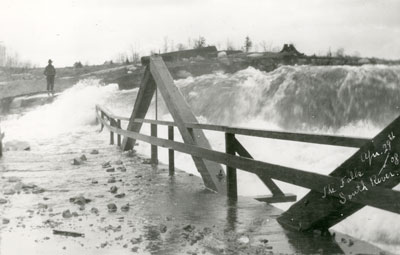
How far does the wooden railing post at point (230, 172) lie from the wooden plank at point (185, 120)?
16.3 inches

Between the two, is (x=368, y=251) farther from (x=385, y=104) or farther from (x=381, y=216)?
(x=385, y=104)

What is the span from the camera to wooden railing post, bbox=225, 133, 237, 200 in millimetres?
6098

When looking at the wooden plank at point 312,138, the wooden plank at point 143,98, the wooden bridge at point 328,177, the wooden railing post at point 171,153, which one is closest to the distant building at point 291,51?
the wooden plank at point 143,98

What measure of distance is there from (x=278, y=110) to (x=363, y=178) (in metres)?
18.5

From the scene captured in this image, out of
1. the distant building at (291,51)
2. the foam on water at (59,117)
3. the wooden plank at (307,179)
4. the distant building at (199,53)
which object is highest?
the distant building at (199,53)

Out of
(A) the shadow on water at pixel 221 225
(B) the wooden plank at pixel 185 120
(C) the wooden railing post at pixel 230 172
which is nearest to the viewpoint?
(A) the shadow on water at pixel 221 225

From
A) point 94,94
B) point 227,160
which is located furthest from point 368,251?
point 94,94

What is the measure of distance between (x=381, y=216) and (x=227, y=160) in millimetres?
5283

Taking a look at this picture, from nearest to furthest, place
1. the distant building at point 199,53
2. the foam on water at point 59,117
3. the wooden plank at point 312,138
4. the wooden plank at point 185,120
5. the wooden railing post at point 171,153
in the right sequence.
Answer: the wooden plank at point 312,138, the wooden plank at point 185,120, the wooden railing post at point 171,153, the foam on water at point 59,117, the distant building at point 199,53

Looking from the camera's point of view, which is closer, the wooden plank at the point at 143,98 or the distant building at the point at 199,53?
the wooden plank at the point at 143,98

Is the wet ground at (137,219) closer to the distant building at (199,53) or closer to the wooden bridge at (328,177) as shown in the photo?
the wooden bridge at (328,177)

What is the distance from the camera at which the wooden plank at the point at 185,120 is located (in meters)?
7.18

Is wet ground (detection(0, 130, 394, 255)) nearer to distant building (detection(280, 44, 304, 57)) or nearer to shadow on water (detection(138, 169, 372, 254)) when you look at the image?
shadow on water (detection(138, 169, 372, 254))

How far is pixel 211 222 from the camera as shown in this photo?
5.25 metres
